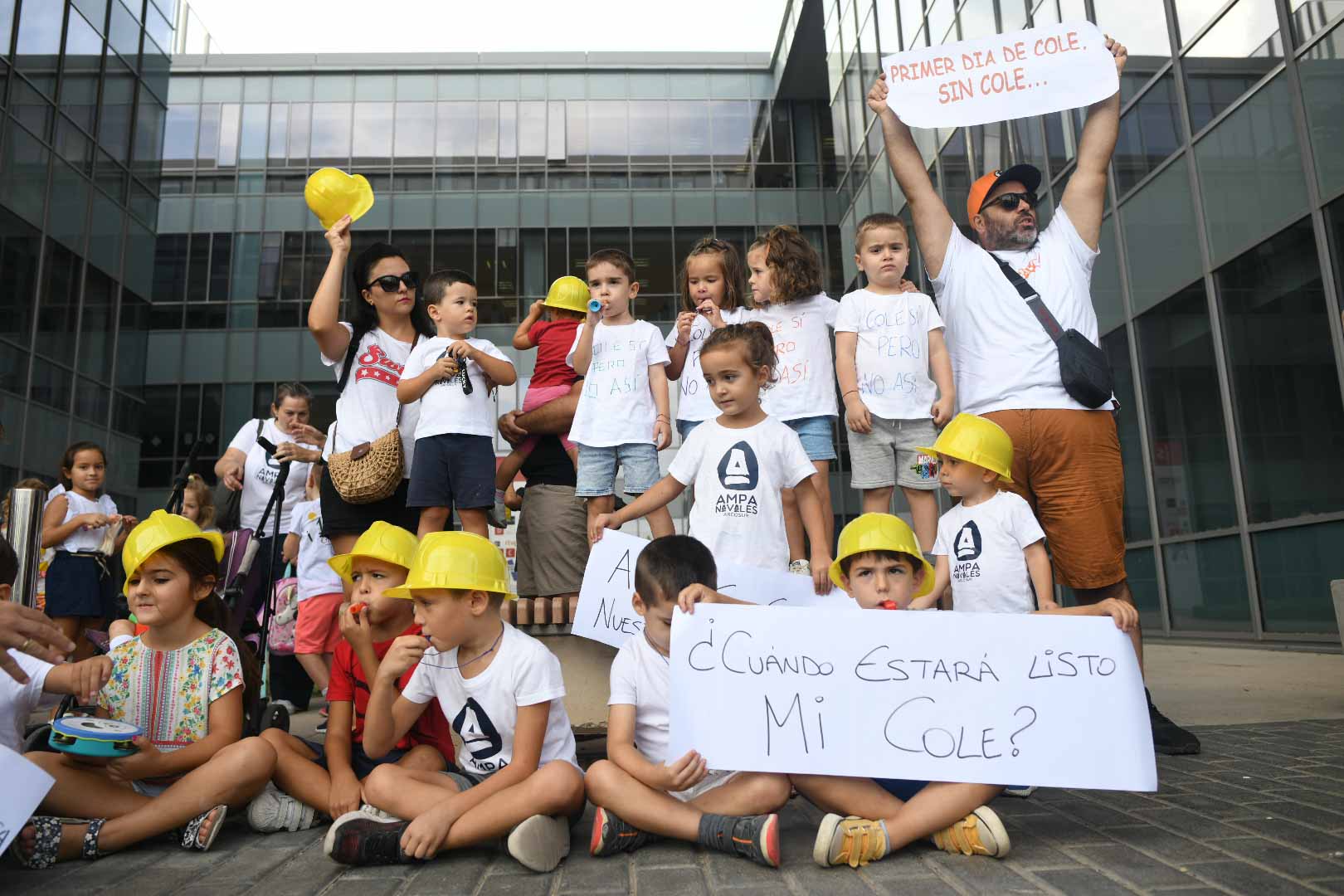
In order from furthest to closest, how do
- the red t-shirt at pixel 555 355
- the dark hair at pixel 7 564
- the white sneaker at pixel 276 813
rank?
the red t-shirt at pixel 555 355
the white sneaker at pixel 276 813
the dark hair at pixel 7 564

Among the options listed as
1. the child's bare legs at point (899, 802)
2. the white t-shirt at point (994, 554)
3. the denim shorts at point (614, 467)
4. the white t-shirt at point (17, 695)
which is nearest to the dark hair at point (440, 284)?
the denim shorts at point (614, 467)

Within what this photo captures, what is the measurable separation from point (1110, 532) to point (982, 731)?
1411 mm

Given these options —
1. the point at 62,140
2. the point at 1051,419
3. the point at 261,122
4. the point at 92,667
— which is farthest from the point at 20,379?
the point at 1051,419

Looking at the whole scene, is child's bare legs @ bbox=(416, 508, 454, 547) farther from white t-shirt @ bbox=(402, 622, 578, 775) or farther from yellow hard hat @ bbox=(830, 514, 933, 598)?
yellow hard hat @ bbox=(830, 514, 933, 598)

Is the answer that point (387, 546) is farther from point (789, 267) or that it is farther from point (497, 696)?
point (789, 267)

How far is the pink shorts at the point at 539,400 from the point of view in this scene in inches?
202

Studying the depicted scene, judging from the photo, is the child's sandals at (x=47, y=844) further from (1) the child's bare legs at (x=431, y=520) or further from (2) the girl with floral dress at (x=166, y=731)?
(1) the child's bare legs at (x=431, y=520)

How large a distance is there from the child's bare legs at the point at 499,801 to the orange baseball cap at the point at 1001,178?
9.60 feet

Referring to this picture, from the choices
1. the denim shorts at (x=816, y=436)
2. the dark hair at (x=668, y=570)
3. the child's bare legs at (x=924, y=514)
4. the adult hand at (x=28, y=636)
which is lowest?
the adult hand at (x=28, y=636)

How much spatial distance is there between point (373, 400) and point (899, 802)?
2.95 meters

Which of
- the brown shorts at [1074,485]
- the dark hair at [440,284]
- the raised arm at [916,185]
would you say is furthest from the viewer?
the dark hair at [440,284]

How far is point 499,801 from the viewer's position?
2.66 m

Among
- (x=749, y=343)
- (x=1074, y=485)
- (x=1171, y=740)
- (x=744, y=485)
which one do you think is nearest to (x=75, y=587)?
(x=744, y=485)

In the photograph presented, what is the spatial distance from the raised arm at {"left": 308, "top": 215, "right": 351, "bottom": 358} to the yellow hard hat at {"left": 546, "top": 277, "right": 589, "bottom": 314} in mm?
1273
